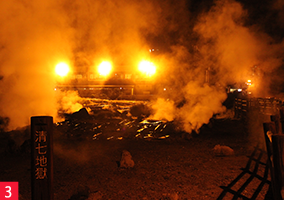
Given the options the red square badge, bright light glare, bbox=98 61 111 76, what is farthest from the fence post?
bright light glare, bbox=98 61 111 76

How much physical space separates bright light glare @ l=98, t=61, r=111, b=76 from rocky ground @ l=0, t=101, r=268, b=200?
1234cm

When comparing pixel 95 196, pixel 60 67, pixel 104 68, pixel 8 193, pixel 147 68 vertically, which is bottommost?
pixel 95 196

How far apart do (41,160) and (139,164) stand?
2.37 meters

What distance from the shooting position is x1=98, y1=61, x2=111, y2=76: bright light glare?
19078 mm

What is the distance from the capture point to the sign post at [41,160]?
2.12 metres

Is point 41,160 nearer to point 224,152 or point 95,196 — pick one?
point 95,196

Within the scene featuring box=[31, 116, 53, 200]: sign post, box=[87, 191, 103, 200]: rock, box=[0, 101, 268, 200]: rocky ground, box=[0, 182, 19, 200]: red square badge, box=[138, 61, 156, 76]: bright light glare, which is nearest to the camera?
box=[31, 116, 53, 200]: sign post

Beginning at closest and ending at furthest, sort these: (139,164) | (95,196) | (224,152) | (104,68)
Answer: (95,196) → (139,164) → (224,152) → (104,68)

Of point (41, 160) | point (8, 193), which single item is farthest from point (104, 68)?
point (41, 160)

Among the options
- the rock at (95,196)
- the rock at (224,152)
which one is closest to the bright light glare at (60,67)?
the rock at (95,196)

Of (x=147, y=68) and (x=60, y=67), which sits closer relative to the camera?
(x=60, y=67)

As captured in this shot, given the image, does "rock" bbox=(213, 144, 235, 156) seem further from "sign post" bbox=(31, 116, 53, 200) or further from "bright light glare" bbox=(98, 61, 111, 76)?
"bright light glare" bbox=(98, 61, 111, 76)

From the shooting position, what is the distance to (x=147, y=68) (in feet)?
57.9

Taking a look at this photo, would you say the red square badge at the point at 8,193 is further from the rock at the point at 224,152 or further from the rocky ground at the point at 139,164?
the rock at the point at 224,152
